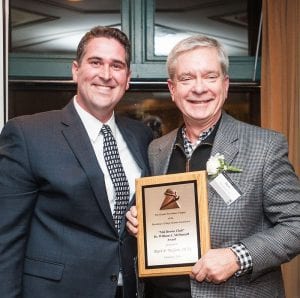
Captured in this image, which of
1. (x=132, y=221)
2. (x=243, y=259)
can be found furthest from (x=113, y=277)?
(x=243, y=259)

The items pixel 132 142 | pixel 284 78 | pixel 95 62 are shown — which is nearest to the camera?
pixel 95 62

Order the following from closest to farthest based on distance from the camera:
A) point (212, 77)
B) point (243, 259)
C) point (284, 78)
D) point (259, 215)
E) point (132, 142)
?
point (243, 259)
point (259, 215)
point (212, 77)
point (132, 142)
point (284, 78)

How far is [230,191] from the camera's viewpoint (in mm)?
1795

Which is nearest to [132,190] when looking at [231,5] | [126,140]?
[126,140]

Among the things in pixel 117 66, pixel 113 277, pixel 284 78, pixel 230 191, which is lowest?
pixel 113 277

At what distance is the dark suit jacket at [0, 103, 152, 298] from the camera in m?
1.86

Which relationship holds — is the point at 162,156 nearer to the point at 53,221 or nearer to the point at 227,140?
the point at 227,140

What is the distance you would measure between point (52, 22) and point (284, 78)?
1.59m

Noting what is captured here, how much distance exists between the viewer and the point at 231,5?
3604 millimetres

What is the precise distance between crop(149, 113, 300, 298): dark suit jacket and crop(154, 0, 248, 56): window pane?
1.86 m

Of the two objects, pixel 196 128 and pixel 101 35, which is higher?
pixel 101 35

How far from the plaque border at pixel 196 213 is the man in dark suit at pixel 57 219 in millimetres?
129

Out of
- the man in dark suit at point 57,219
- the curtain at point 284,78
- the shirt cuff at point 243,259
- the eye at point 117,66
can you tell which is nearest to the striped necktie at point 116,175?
the man in dark suit at point 57,219

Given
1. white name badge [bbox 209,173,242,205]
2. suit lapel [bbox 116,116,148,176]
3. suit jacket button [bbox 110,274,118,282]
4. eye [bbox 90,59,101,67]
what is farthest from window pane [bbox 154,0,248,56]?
suit jacket button [bbox 110,274,118,282]
